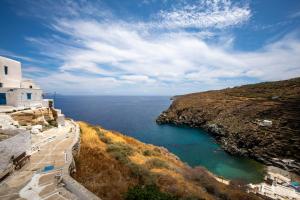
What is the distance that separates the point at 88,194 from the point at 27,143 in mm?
6630

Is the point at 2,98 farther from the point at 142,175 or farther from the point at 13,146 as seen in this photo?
the point at 142,175

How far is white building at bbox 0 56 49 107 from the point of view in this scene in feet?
61.9

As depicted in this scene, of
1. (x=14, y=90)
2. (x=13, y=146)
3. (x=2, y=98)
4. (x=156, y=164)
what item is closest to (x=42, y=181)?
(x=13, y=146)

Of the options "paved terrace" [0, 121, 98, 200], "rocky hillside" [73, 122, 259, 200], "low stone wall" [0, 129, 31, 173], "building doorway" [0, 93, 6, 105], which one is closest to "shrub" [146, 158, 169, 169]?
"rocky hillside" [73, 122, 259, 200]

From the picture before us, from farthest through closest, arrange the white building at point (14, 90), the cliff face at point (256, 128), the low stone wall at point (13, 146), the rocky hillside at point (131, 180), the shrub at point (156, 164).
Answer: the cliff face at point (256, 128) < the white building at point (14, 90) < the shrub at point (156, 164) < the low stone wall at point (13, 146) < the rocky hillside at point (131, 180)

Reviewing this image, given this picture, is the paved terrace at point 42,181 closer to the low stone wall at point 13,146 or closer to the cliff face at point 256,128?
the low stone wall at point 13,146

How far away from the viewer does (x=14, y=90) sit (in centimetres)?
1875

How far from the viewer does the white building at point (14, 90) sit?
18.9m

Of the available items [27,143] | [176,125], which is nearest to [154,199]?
[27,143]

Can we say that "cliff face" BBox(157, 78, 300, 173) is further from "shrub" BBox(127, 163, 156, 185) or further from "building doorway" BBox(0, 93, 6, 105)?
"building doorway" BBox(0, 93, 6, 105)

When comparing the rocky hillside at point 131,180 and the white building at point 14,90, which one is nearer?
the rocky hillside at point 131,180

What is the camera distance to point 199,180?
566 inches

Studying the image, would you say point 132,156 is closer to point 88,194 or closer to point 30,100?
point 88,194

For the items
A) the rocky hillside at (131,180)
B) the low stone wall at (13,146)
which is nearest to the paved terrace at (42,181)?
the low stone wall at (13,146)
